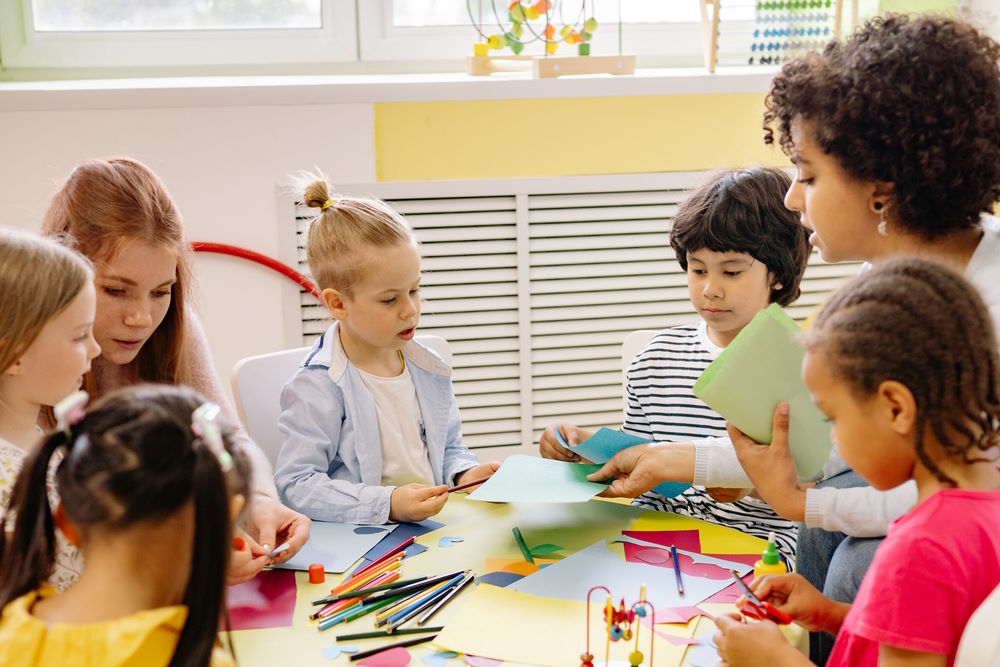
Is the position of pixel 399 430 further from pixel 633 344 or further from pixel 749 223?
pixel 749 223

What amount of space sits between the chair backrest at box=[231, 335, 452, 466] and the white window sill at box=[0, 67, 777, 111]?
2.93ft

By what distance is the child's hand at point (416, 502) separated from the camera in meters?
1.42

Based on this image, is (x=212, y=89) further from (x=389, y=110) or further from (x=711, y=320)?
(x=711, y=320)

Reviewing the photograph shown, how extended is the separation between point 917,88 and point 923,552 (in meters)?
0.65

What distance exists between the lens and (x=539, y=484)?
4.63 feet

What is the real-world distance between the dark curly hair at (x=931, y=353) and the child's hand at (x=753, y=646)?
Answer: 23cm

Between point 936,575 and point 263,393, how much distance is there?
4.03 ft

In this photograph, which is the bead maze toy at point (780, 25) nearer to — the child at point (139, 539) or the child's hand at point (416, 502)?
the child's hand at point (416, 502)

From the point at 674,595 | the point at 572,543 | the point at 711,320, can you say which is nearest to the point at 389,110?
the point at 711,320

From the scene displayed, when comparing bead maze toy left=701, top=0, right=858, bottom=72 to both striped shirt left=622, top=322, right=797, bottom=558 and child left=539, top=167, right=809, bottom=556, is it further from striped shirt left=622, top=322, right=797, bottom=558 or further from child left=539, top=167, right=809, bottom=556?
striped shirt left=622, top=322, right=797, bottom=558

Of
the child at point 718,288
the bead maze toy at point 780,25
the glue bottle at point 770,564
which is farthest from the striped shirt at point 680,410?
the bead maze toy at point 780,25

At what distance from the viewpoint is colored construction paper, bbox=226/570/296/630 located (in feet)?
3.76

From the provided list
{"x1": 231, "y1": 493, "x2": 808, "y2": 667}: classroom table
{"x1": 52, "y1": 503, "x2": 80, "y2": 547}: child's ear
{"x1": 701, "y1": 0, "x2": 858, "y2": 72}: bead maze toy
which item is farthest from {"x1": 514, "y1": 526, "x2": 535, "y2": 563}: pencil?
{"x1": 701, "y1": 0, "x2": 858, "y2": 72}: bead maze toy

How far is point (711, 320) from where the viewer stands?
1.75 metres
